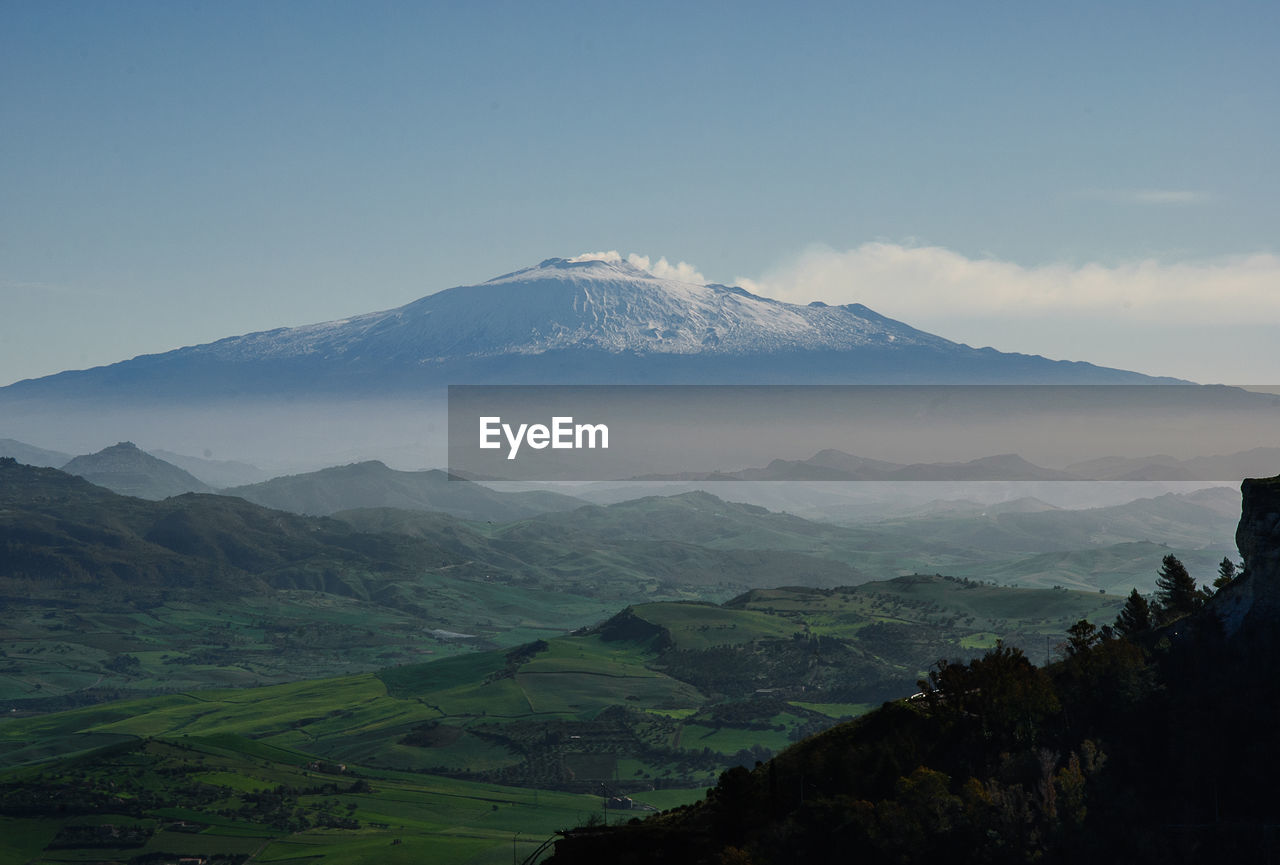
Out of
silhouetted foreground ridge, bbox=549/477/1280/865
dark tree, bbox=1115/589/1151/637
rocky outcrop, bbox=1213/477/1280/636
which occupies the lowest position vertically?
silhouetted foreground ridge, bbox=549/477/1280/865

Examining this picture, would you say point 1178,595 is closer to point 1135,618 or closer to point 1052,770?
point 1135,618

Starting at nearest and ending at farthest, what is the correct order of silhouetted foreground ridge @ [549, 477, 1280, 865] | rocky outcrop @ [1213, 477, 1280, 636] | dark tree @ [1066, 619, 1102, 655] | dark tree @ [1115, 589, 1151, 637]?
silhouetted foreground ridge @ [549, 477, 1280, 865]
rocky outcrop @ [1213, 477, 1280, 636]
dark tree @ [1066, 619, 1102, 655]
dark tree @ [1115, 589, 1151, 637]

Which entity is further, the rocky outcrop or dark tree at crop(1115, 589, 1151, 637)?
dark tree at crop(1115, 589, 1151, 637)

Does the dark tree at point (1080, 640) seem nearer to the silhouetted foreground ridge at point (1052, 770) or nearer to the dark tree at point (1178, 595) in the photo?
the silhouetted foreground ridge at point (1052, 770)

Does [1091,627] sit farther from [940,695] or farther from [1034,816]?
[1034,816]

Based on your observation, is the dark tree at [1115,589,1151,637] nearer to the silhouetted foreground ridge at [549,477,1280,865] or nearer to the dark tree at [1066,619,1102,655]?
the dark tree at [1066,619,1102,655]

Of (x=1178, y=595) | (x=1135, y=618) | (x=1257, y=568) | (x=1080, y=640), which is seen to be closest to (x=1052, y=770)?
(x=1080, y=640)

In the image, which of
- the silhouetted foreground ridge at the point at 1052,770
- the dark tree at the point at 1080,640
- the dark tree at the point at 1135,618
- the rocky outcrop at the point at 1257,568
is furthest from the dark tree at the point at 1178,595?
the silhouetted foreground ridge at the point at 1052,770

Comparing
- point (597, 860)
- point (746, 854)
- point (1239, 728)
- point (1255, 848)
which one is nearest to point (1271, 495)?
point (1239, 728)

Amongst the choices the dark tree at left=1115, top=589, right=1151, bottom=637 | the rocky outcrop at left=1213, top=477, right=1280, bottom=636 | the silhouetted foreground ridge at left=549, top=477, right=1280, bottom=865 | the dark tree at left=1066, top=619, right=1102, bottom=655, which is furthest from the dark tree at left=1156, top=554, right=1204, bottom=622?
the silhouetted foreground ridge at left=549, top=477, right=1280, bottom=865

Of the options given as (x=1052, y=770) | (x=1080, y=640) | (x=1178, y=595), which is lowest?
(x=1052, y=770)
